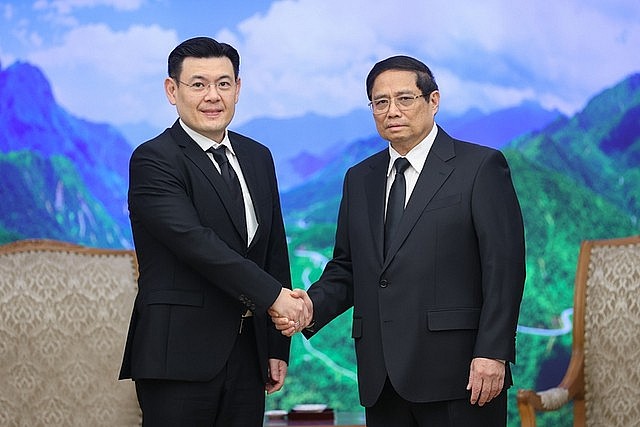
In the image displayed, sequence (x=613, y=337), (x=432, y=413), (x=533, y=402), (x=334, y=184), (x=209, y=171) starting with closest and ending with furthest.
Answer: (x=432, y=413) < (x=209, y=171) < (x=533, y=402) < (x=613, y=337) < (x=334, y=184)

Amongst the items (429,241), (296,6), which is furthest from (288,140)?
(429,241)

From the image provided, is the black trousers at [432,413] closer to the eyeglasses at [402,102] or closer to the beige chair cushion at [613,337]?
the eyeglasses at [402,102]

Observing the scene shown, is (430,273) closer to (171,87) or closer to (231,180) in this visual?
(231,180)

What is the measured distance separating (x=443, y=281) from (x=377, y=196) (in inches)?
11.9

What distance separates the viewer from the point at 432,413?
95.0 inches

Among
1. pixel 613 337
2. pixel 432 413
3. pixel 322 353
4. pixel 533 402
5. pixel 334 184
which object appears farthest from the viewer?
pixel 334 184

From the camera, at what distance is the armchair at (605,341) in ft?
10.4

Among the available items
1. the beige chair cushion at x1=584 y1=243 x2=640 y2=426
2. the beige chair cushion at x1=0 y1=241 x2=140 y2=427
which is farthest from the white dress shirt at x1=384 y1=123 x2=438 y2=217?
the beige chair cushion at x1=0 y1=241 x2=140 y2=427

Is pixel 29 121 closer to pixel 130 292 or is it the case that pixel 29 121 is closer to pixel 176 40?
pixel 176 40

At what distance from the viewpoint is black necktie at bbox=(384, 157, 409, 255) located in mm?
2520

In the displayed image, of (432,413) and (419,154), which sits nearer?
(432,413)

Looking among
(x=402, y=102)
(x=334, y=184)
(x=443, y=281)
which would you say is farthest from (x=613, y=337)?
(x=334, y=184)

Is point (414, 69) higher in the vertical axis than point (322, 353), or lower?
higher

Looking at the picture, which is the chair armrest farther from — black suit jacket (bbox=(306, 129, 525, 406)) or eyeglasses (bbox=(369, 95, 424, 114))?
eyeglasses (bbox=(369, 95, 424, 114))
